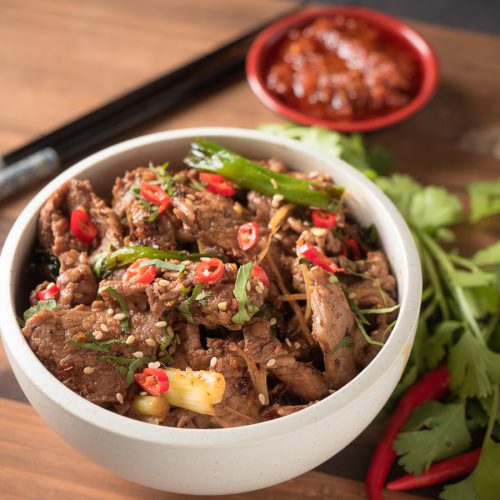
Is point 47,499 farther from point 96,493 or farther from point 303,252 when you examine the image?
Answer: point 303,252

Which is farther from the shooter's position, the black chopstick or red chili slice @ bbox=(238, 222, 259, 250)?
the black chopstick

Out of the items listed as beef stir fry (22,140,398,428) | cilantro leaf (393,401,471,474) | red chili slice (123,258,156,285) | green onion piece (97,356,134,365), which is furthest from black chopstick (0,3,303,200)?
cilantro leaf (393,401,471,474)

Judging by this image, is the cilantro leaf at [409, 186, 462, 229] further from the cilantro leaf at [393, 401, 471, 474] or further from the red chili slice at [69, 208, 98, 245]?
the red chili slice at [69, 208, 98, 245]

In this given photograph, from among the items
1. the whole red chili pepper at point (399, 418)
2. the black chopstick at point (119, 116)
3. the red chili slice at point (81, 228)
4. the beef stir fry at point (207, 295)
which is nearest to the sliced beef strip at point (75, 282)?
the beef stir fry at point (207, 295)

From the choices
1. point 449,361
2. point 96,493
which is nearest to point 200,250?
point 96,493

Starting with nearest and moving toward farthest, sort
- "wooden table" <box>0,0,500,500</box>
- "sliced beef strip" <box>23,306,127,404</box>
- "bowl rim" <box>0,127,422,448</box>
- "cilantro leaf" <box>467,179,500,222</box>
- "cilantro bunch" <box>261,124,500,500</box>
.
Answer: "bowl rim" <box>0,127,422,448</box>
"sliced beef strip" <box>23,306,127,404</box>
"cilantro bunch" <box>261,124,500,500</box>
"cilantro leaf" <box>467,179,500,222</box>
"wooden table" <box>0,0,500,500</box>

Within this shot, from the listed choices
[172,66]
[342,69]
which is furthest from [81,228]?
[342,69]
